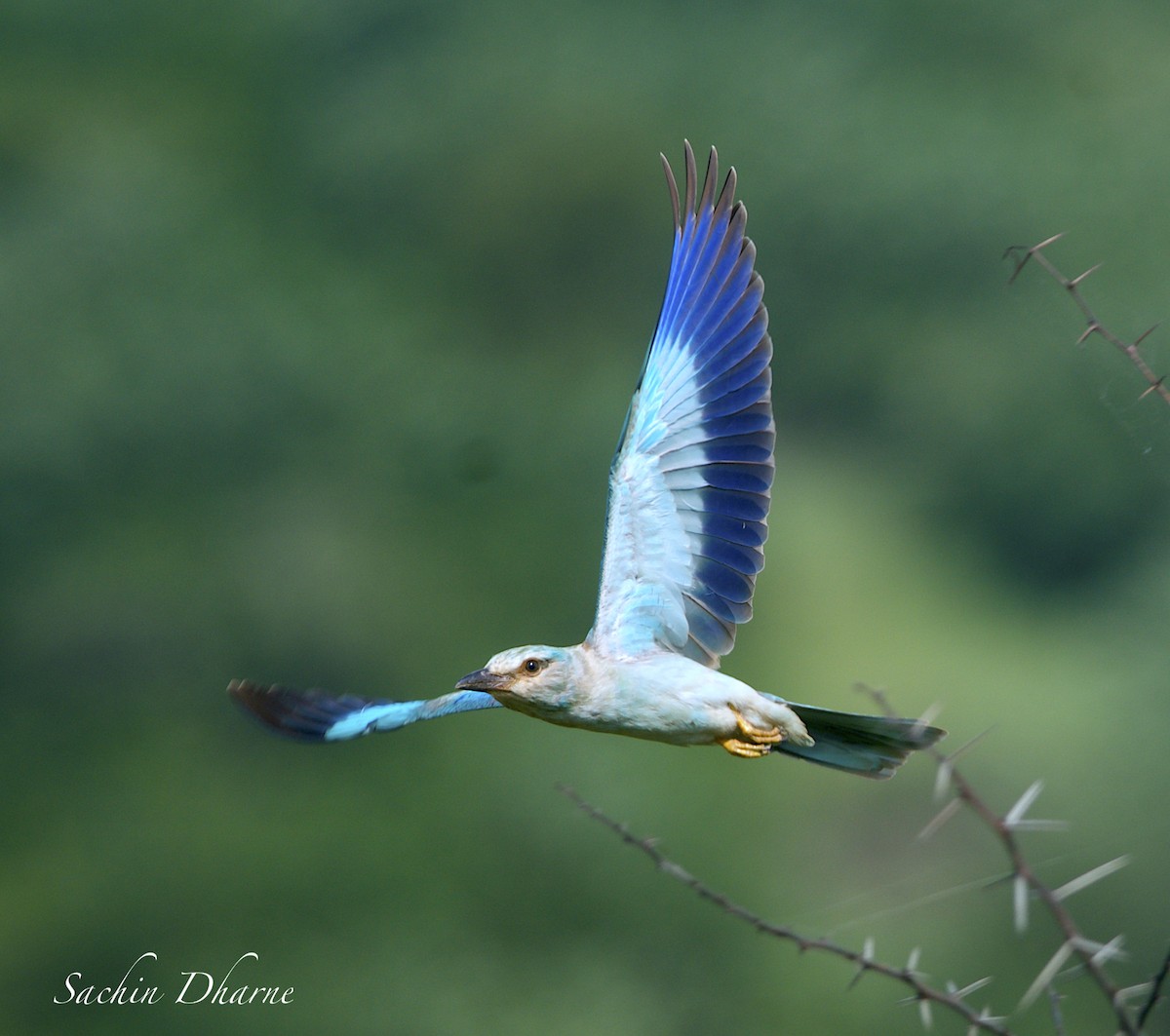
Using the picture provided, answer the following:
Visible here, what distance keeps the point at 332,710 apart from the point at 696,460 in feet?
4.26

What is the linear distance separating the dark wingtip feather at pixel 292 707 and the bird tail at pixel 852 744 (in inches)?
51.5

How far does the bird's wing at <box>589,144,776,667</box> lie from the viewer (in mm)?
4004

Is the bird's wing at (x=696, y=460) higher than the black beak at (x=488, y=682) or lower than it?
higher

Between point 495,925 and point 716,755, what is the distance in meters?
2.84

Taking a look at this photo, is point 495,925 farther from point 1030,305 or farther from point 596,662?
point 1030,305

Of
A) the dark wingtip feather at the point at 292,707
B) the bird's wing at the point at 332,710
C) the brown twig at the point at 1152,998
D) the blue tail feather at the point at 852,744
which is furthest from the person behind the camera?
the dark wingtip feather at the point at 292,707

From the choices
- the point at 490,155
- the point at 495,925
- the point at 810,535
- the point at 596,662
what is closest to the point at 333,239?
the point at 490,155

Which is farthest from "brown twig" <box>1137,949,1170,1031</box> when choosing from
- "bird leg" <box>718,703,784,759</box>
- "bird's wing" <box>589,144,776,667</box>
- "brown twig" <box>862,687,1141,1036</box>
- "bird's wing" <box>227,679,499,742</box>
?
"bird's wing" <box>227,679,499,742</box>

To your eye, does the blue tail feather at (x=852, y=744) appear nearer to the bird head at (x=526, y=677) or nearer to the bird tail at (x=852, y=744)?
the bird tail at (x=852, y=744)

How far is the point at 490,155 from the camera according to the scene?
22.9 metres

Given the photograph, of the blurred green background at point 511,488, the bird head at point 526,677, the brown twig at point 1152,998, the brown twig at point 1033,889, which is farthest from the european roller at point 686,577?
the blurred green background at point 511,488

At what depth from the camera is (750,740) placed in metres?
3.78

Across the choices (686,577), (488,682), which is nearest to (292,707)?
(488,682)

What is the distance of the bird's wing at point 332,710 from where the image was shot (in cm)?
410
